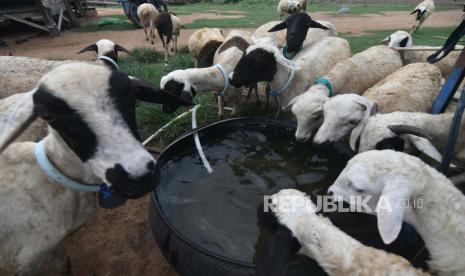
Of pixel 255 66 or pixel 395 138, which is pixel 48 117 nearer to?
pixel 395 138

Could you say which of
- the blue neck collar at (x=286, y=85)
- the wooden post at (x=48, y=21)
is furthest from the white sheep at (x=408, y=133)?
the wooden post at (x=48, y=21)

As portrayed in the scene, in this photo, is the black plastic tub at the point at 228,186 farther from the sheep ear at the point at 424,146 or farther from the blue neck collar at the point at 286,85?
the blue neck collar at the point at 286,85

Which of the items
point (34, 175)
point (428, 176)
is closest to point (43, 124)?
point (34, 175)

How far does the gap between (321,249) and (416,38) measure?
11.7 m

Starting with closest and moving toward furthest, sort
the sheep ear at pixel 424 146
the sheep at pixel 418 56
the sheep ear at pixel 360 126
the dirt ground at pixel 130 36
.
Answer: the sheep ear at pixel 424 146
the sheep ear at pixel 360 126
the sheep at pixel 418 56
the dirt ground at pixel 130 36

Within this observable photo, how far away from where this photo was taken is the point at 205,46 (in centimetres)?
743

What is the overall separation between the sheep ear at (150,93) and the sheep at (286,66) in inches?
100

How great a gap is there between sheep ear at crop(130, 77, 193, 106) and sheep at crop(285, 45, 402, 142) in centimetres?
200

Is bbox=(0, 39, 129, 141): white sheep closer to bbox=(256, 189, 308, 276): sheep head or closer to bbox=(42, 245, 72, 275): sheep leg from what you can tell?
bbox=(42, 245, 72, 275): sheep leg

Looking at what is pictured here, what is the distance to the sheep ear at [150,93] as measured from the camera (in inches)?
89.4

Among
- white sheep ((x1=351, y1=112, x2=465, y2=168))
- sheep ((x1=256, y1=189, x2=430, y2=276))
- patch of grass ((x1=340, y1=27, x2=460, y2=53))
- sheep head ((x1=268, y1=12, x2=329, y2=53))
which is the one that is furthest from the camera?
patch of grass ((x1=340, y1=27, x2=460, y2=53))

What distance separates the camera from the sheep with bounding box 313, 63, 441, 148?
3723mm

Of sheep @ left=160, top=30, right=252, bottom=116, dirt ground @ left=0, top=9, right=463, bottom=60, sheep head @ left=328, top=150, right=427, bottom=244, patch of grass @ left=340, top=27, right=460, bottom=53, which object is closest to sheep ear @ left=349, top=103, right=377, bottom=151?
sheep head @ left=328, top=150, right=427, bottom=244

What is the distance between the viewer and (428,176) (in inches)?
90.4
